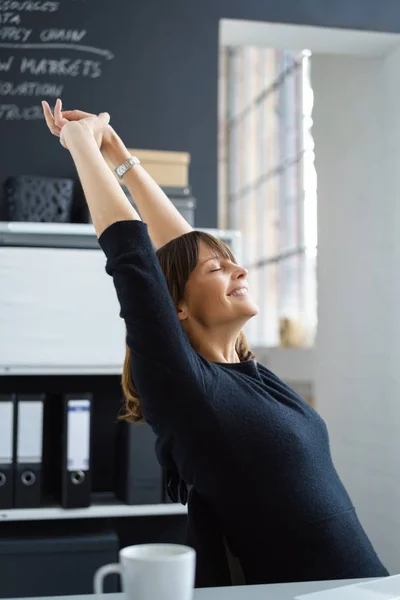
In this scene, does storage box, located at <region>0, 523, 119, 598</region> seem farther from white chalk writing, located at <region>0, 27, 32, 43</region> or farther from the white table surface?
white chalk writing, located at <region>0, 27, 32, 43</region>

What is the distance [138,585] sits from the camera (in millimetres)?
811

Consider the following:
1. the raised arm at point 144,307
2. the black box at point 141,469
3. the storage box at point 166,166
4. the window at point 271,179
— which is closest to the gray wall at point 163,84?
the storage box at point 166,166

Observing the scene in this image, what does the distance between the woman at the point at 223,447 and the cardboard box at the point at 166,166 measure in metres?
1.49

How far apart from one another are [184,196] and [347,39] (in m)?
1.10

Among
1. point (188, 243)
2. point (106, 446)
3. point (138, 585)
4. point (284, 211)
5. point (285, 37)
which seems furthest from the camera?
point (284, 211)

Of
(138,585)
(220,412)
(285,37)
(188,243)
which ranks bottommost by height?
(138,585)

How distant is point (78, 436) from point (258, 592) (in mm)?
1633

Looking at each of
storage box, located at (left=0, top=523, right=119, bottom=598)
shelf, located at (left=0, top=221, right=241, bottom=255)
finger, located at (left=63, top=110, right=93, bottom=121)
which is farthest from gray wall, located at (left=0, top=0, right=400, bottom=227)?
finger, located at (left=63, top=110, right=93, bottom=121)

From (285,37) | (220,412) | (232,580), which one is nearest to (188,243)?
(220,412)

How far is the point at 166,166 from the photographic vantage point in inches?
116

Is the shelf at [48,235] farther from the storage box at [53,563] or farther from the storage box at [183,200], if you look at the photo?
the storage box at [53,563]

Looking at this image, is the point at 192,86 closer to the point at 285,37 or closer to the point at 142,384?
the point at 285,37

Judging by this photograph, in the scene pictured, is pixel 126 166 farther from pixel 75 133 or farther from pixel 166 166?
pixel 166 166

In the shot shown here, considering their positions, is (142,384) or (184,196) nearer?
(142,384)
